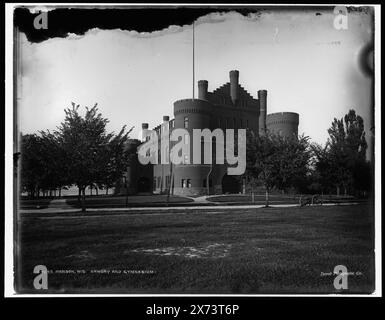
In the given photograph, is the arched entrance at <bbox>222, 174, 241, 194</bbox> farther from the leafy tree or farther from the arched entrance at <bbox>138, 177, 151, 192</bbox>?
the leafy tree

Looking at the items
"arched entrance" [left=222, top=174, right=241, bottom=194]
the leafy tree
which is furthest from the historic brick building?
the leafy tree

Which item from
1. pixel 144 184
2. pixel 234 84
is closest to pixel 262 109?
pixel 234 84

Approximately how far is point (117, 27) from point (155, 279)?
7633mm

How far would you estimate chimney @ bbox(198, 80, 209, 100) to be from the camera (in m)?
9.71

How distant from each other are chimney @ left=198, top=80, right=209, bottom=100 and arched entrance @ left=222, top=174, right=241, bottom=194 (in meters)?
3.04

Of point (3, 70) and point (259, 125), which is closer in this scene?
point (3, 70)

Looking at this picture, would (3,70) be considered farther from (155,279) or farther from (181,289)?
(181,289)

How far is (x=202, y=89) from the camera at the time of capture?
10.1m

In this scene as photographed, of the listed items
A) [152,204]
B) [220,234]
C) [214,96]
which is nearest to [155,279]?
[220,234]

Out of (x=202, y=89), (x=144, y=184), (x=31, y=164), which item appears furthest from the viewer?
(x=202, y=89)

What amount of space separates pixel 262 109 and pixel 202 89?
2353mm

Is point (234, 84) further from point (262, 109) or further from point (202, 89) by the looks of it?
point (262, 109)

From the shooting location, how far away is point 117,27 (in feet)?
29.1

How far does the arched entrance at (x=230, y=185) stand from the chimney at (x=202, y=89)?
9.97ft
